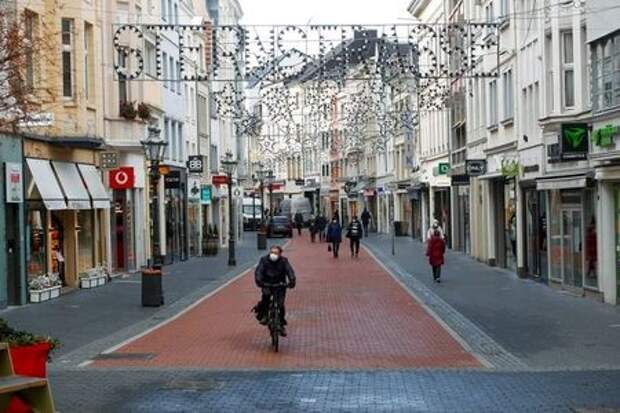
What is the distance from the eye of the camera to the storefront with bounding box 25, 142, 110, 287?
83.8 ft

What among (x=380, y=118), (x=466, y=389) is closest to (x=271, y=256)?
(x=466, y=389)

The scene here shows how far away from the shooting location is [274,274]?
16.9 metres

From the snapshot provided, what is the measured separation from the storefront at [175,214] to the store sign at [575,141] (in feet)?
71.6

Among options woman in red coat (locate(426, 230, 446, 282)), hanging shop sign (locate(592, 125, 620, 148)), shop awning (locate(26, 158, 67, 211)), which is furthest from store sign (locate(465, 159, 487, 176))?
shop awning (locate(26, 158, 67, 211))

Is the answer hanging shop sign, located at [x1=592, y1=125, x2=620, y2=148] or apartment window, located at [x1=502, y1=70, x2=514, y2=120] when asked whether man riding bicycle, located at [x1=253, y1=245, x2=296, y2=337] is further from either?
apartment window, located at [x1=502, y1=70, x2=514, y2=120]

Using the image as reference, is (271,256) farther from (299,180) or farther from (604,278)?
(299,180)

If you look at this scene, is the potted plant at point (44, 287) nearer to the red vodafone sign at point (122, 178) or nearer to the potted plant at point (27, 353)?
the red vodafone sign at point (122, 178)

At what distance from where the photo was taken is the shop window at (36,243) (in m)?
25.5

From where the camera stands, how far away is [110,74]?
107ft

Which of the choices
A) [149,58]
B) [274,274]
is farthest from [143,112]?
[274,274]

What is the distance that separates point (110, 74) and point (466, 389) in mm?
22460

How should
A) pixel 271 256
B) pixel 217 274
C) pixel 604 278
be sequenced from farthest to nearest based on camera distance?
1. pixel 217 274
2. pixel 604 278
3. pixel 271 256

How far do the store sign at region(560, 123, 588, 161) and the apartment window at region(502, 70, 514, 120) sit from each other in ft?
31.4

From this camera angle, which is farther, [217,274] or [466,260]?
[466,260]
